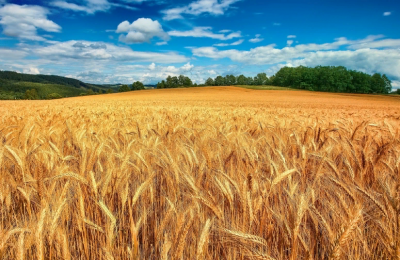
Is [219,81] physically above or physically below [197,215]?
above

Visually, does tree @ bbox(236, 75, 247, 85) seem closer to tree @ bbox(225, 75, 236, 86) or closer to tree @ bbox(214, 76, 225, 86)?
tree @ bbox(225, 75, 236, 86)

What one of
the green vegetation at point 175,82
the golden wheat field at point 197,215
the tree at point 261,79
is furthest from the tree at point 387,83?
the golden wheat field at point 197,215

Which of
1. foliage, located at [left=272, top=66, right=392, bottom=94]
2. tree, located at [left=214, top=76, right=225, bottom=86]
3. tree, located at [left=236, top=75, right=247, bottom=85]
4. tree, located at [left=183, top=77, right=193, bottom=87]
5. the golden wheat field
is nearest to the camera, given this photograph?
the golden wheat field

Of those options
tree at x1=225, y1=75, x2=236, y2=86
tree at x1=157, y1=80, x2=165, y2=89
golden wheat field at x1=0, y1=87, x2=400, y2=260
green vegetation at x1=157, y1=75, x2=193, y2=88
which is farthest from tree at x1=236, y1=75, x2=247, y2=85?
golden wheat field at x1=0, y1=87, x2=400, y2=260

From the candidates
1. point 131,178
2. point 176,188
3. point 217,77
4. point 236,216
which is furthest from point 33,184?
point 217,77

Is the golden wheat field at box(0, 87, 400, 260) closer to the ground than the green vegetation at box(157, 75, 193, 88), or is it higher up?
closer to the ground

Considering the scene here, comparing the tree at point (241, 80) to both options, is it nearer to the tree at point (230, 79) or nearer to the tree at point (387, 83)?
the tree at point (230, 79)

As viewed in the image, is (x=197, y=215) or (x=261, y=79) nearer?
(x=197, y=215)

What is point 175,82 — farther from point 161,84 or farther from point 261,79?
point 261,79

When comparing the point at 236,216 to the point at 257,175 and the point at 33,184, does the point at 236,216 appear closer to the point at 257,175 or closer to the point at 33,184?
the point at 257,175

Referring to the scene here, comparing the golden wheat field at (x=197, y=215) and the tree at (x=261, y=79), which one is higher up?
the tree at (x=261, y=79)

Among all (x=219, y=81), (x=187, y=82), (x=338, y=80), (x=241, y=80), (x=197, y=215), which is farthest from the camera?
(x=241, y=80)

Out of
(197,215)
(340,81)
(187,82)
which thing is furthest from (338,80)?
(197,215)

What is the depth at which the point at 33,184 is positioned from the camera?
143cm
